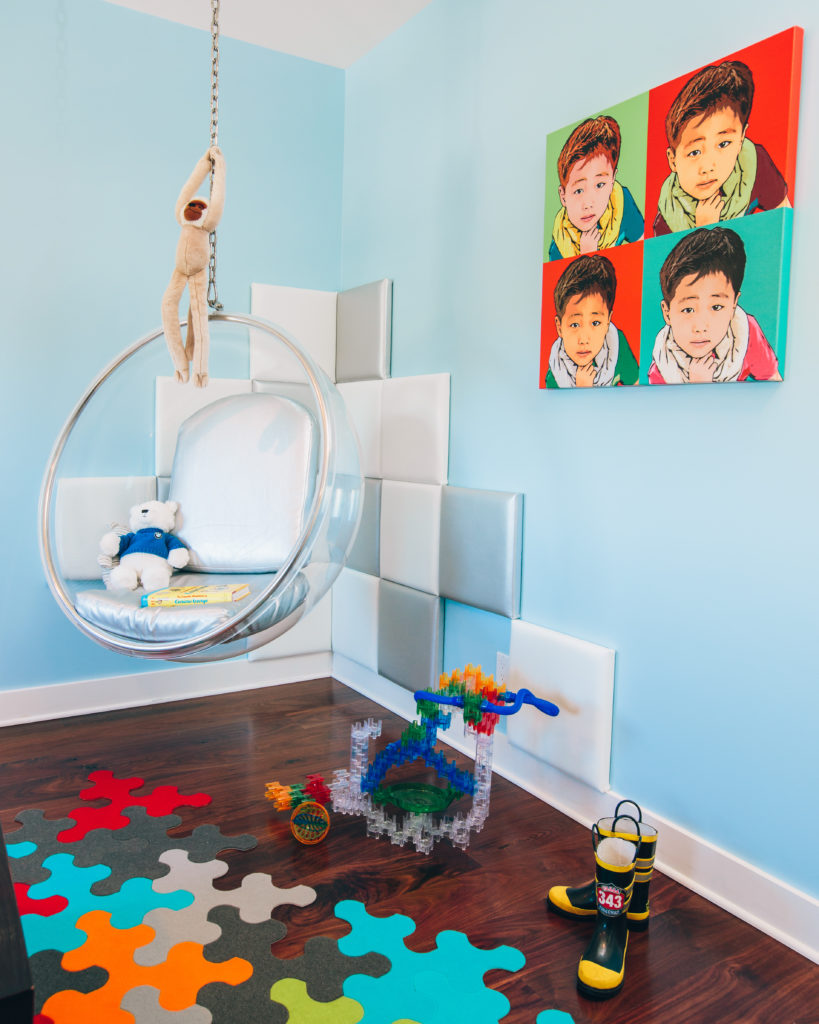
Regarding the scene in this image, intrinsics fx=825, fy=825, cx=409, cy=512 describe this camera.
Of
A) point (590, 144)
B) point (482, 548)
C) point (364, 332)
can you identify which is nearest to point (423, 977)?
point (482, 548)

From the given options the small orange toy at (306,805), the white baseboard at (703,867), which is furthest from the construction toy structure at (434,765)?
the white baseboard at (703,867)

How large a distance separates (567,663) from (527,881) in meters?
0.55

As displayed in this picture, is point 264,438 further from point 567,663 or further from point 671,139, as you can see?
point 671,139

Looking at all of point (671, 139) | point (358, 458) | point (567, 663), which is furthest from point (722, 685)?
point (671, 139)

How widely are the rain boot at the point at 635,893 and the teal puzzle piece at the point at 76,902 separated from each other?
2.62ft

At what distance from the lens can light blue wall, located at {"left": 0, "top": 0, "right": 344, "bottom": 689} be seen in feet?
8.89

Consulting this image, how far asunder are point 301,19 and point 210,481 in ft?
5.68

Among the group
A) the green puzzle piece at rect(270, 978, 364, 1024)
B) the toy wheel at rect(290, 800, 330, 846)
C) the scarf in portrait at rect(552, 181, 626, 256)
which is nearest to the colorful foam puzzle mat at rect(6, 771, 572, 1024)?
the green puzzle piece at rect(270, 978, 364, 1024)

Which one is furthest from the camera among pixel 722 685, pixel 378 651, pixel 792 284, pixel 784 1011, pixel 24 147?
pixel 378 651

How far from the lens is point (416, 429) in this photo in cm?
278

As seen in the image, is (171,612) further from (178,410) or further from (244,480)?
(178,410)

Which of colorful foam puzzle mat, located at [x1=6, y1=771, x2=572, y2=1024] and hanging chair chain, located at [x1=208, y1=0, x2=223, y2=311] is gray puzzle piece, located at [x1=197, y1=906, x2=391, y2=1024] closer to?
colorful foam puzzle mat, located at [x1=6, y1=771, x2=572, y2=1024]

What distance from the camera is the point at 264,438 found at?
2.25m

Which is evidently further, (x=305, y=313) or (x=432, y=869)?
(x=305, y=313)
